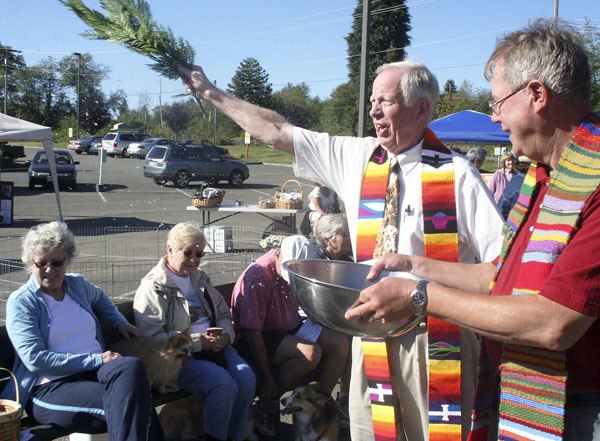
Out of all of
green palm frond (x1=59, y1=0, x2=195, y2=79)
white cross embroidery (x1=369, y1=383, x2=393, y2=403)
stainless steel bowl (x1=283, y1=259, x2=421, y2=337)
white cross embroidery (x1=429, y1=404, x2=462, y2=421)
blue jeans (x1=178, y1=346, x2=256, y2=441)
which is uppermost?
green palm frond (x1=59, y1=0, x2=195, y2=79)

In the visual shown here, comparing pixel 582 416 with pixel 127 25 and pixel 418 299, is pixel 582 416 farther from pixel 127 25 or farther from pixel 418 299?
pixel 127 25

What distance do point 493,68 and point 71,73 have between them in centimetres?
6600

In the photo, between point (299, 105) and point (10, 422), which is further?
point (299, 105)

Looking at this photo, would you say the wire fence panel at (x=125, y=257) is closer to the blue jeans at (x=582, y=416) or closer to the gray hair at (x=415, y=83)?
the gray hair at (x=415, y=83)

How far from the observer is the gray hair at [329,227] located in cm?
500

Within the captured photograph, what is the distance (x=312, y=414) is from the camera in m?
4.71

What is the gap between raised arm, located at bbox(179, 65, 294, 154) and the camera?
2947 millimetres

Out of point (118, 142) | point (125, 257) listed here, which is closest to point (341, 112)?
point (118, 142)

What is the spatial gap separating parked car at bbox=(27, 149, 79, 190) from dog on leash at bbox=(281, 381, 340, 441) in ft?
75.3

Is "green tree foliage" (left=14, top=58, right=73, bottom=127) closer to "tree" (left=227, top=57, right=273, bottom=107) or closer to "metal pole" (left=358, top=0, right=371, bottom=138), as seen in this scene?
"tree" (left=227, top=57, right=273, bottom=107)

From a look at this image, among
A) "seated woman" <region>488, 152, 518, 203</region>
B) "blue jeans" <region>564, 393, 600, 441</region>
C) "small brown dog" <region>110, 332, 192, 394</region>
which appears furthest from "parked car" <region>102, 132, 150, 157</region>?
"blue jeans" <region>564, 393, 600, 441</region>

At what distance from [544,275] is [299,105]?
2821 inches

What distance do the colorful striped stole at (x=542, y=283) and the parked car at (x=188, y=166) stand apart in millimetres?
28281

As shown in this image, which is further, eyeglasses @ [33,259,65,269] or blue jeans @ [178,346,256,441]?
blue jeans @ [178,346,256,441]
